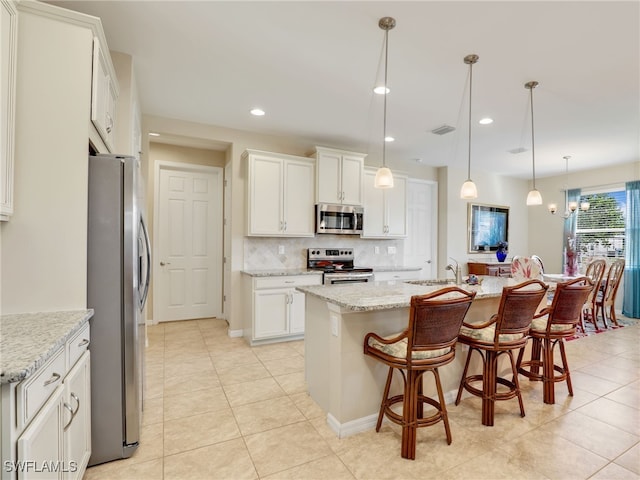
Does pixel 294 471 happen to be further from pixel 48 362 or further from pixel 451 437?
pixel 48 362

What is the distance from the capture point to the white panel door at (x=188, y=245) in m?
4.96

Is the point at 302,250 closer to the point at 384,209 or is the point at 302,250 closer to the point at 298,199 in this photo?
the point at 298,199

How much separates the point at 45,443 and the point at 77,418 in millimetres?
393

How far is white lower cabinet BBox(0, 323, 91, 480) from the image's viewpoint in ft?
3.39

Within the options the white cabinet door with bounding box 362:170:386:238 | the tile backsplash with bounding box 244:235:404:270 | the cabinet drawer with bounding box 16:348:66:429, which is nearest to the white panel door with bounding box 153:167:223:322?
the tile backsplash with bounding box 244:235:404:270

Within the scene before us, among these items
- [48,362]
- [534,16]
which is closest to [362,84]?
[534,16]

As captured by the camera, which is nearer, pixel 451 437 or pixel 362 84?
pixel 451 437

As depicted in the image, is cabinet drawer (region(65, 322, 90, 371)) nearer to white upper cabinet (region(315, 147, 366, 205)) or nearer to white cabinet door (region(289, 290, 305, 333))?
white cabinet door (region(289, 290, 305, 333))

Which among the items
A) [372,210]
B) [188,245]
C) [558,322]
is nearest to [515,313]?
[558,322]

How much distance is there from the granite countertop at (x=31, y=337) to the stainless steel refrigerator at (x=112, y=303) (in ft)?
0.55

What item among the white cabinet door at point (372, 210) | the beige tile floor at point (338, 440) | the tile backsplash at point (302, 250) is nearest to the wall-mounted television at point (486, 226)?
the tile backsplash at point (302, 250)

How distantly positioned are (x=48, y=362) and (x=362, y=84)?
309 cm

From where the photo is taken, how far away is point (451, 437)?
2.13 m

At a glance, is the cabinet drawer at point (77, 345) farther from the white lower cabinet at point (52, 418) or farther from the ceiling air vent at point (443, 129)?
the ceiling air vent at point (443, 129)
